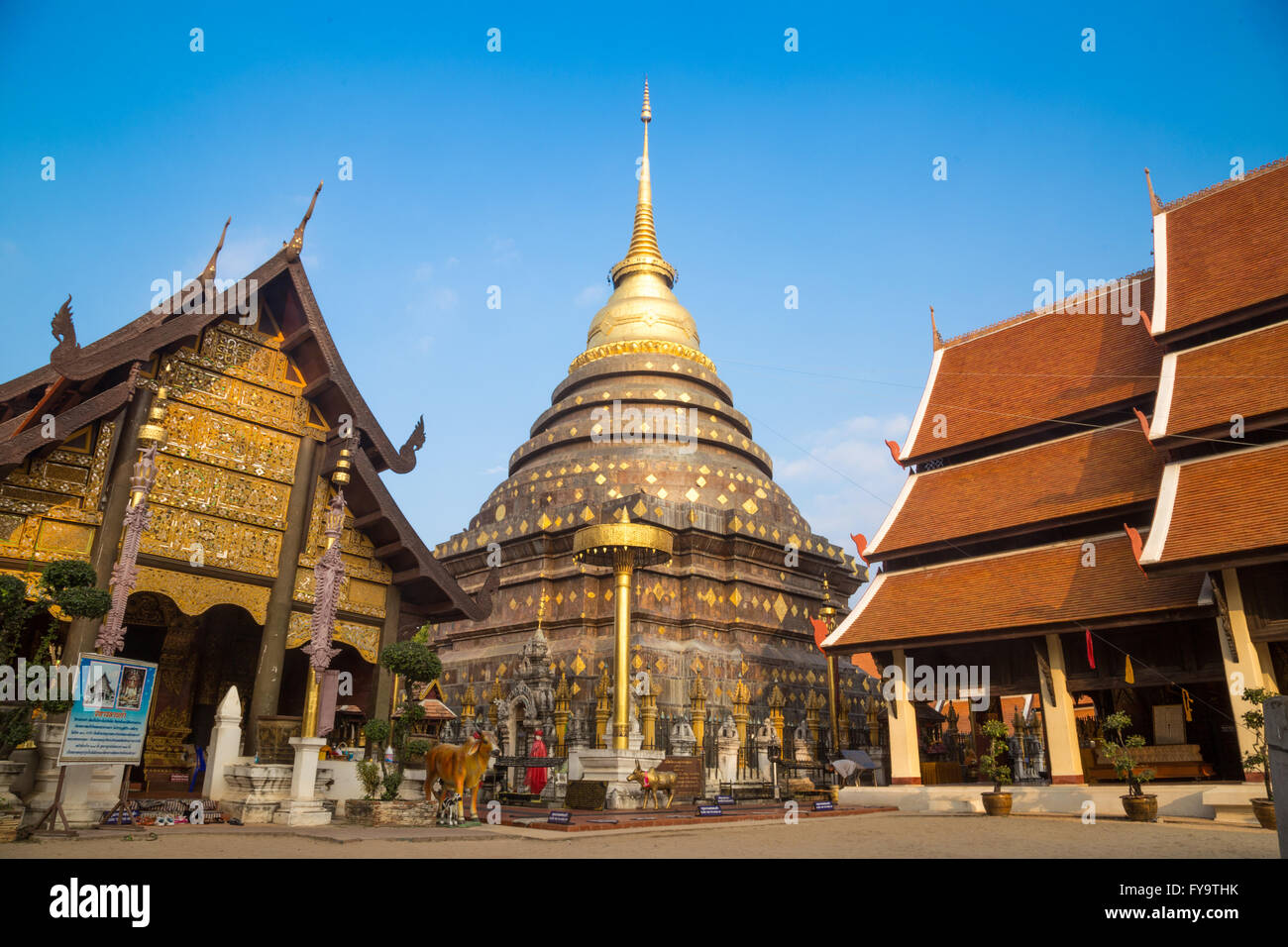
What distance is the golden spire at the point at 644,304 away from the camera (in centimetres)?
3162

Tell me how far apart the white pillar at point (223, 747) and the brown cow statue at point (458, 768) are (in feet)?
9.31

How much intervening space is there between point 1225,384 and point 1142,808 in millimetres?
7460

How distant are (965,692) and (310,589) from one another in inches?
512

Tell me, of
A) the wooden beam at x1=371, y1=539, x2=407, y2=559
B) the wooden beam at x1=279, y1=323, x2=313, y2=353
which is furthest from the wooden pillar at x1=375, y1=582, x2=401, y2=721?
the wooden beam at x1=279, y1=323, x2=313, y2=353

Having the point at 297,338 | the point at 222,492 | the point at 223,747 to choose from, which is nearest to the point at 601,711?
the point at 223,747

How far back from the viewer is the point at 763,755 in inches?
765

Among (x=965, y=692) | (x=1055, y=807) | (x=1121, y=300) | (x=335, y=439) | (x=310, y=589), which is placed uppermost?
(x=1121, y=300)

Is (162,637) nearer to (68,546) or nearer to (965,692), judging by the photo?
(68,546)

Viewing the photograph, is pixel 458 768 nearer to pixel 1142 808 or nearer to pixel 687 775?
pixel 687 775

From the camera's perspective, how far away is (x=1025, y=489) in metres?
17.2

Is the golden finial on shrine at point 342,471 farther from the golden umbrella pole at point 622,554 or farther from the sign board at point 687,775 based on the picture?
the sign board at point 687,775

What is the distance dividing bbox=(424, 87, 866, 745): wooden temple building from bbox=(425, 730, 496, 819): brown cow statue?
28.6 feet
